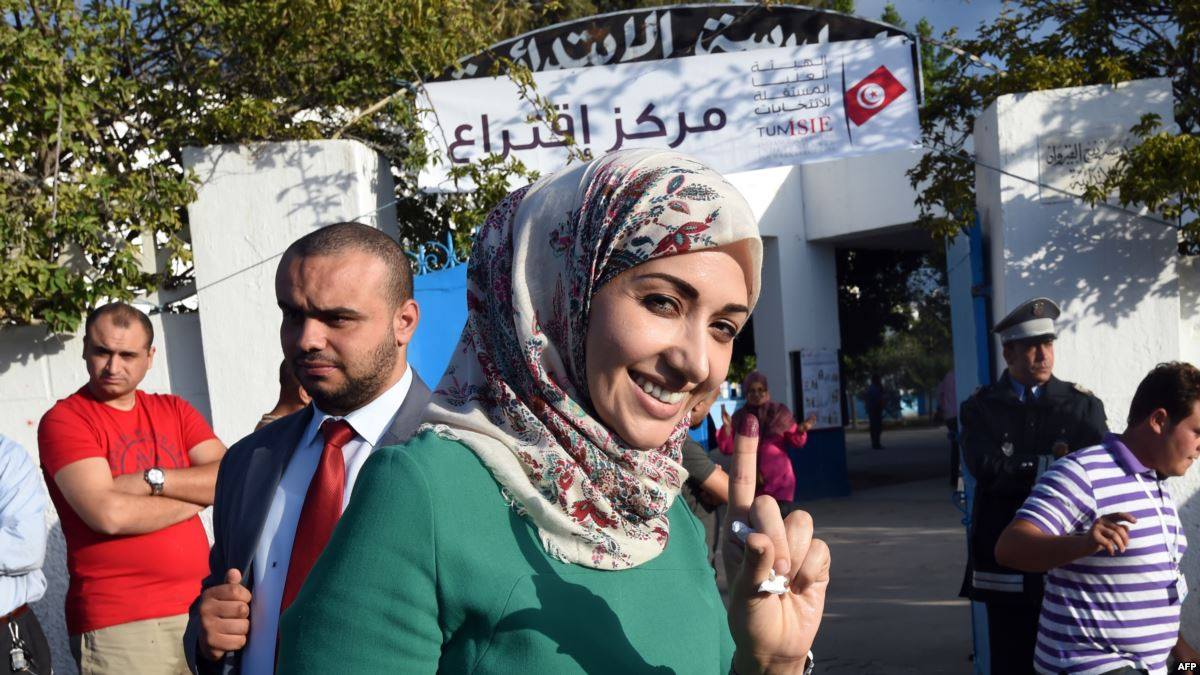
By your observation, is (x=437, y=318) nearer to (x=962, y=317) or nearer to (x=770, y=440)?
(x=962, y=317)

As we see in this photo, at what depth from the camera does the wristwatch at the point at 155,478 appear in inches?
159

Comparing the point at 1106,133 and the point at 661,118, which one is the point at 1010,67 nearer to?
the point at 1106,133

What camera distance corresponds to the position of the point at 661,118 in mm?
6613

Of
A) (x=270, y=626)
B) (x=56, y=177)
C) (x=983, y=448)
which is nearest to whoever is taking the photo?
(x=270, y=626)

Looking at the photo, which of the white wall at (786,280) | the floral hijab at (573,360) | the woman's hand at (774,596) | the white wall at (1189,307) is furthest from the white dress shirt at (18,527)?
the white wall at (786,280)

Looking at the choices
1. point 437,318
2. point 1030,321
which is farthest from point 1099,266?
point 437,318

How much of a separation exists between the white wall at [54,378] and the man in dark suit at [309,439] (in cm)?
332

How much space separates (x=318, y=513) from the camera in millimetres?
2518

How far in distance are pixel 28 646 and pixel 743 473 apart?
2989 millimetres

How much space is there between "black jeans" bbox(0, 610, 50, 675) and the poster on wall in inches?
450

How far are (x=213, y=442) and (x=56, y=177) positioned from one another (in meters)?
2.03

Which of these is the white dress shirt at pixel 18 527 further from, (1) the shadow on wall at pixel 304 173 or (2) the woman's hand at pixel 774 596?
(2) the woman's hand at pixel 774 596

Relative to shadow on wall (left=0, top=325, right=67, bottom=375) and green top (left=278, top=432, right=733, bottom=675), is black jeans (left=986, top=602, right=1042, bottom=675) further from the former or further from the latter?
shadow on wall (left=0, top=325, right=67, bottom=375)

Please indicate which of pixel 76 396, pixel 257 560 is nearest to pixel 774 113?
pixel 76 396
